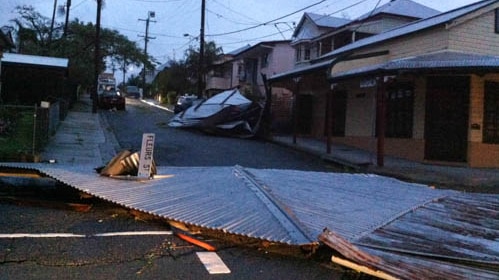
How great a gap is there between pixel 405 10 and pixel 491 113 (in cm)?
1544

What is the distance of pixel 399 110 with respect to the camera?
1989 centimetres

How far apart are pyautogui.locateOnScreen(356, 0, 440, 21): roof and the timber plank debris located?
2286 centimetres

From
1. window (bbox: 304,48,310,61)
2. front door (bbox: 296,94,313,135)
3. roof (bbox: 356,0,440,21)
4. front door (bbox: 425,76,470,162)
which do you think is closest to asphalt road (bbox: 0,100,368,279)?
front door (bbox: 425,76,470,162)

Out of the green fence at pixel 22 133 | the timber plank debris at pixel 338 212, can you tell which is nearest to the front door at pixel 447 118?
the timber plank debris at pixel 338 212

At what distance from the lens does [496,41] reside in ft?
63.4


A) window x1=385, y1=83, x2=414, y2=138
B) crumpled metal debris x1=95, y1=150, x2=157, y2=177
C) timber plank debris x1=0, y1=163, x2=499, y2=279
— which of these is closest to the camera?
timber plank debris x1=0, y1=163, x2=499, y2=279

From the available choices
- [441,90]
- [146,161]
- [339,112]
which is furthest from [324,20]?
[146,161]

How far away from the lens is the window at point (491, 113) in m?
17.4

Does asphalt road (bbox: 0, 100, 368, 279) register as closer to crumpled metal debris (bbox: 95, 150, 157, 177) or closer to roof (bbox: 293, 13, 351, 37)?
crumpled metal debris (bbox: 95, 150, 157, 177)

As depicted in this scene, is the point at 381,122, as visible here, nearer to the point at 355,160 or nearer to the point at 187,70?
the point at 355,160

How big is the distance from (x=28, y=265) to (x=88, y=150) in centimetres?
1184

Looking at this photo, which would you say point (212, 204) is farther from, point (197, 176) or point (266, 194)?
point (197, 176)

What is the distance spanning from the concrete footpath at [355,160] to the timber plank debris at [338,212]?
16.7 feet

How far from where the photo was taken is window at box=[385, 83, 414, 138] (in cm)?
1924
